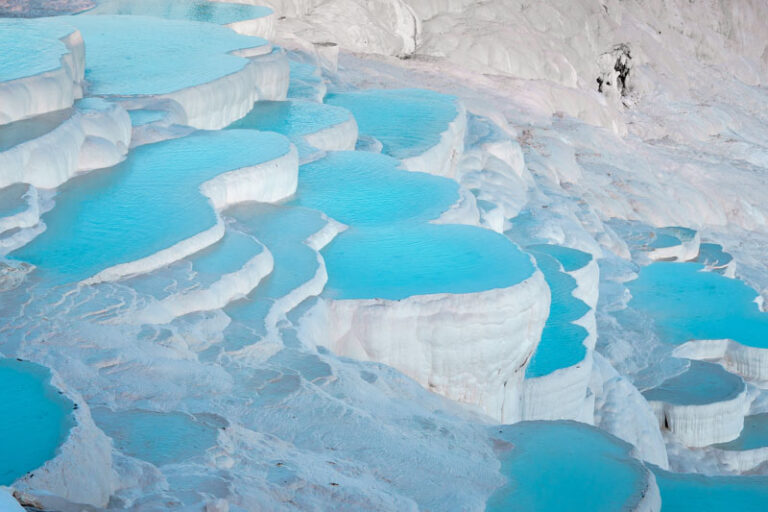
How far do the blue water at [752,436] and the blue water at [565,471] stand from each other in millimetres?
2988

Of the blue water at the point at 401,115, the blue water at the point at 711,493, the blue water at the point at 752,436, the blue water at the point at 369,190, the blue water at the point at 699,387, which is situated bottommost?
the blue water at the point at 752,436

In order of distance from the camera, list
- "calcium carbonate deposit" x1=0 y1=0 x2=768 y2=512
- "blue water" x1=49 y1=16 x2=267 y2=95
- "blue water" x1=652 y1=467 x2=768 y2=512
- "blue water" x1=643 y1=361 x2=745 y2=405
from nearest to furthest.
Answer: "calcium carbonate deposit" x1=0 y1=0 x2=768 y2=512
"blue water" x1=652 y1=467 x2=768 y2=512
"blue water" x1=643 y1=361 x2=745 y2=405
"blue water" x1=49 y1=16 x2=267 y2=95

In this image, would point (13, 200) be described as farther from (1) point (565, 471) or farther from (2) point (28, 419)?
(1) point (565, 471)

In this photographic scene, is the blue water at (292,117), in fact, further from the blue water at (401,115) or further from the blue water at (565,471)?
the blue water at (565,471)

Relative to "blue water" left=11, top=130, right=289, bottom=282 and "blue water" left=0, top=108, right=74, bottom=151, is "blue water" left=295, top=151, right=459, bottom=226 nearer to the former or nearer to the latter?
"blue water" left=11, top=130, right=289, bottom=282

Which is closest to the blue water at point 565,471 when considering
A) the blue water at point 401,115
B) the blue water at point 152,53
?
the blue water at point 401,115

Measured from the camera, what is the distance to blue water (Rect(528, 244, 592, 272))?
7422 mm

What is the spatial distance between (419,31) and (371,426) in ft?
35.1

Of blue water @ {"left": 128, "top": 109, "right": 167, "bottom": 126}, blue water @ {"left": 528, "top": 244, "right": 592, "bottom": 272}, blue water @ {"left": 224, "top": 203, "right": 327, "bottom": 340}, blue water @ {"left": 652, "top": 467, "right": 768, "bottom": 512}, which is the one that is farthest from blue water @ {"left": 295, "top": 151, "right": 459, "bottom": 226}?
blue water @ {"left": 652, "top": 467, "right": 768, "bottom": 512}

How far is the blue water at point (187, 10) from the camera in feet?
32.8

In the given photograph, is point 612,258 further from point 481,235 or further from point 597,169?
point 481,235

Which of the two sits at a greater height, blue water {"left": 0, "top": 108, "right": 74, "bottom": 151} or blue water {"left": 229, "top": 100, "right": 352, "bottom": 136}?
blue water {"left": 0, "top": 108, "right": 74, "bottom": 151}

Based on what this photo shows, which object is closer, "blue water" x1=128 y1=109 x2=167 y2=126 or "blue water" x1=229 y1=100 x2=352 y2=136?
"blue water" x1=128 y1=109 x2=167 y2=126

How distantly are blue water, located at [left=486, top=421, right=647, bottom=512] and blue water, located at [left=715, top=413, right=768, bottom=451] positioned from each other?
9.80 ft
